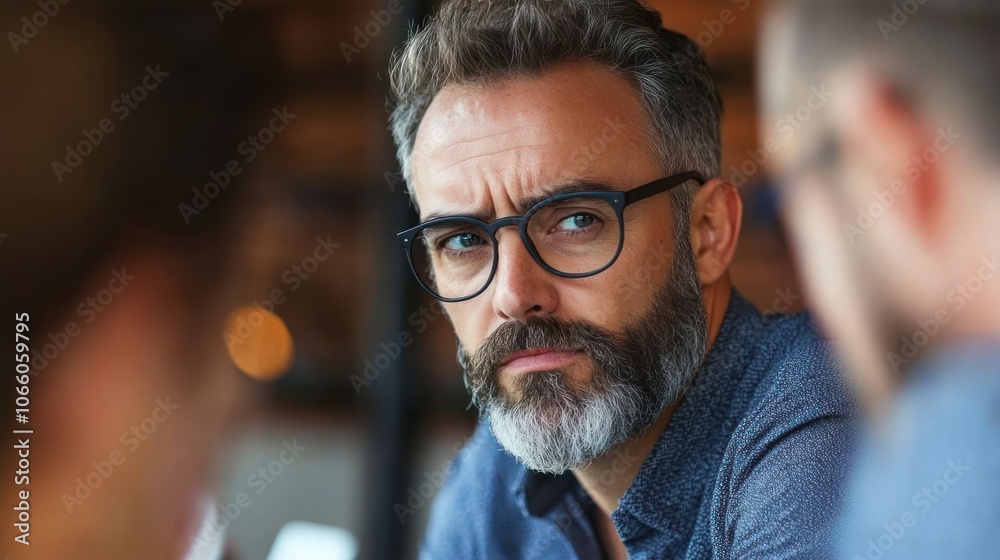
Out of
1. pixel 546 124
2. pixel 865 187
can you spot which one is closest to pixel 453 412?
pixel 865 187

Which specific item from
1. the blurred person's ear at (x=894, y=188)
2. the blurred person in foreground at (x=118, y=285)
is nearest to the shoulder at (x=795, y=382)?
the blurred person's ear at (x=894, y=188)

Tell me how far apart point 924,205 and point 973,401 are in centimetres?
89

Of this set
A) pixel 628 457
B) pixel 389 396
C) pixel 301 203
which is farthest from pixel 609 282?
pixel 301 203

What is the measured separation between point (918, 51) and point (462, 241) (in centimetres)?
117

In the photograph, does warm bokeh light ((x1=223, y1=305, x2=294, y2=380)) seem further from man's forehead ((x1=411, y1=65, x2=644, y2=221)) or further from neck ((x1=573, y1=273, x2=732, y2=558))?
neck ((x1=573, y1=273, x2=732, y2=558))

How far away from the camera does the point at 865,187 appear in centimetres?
204

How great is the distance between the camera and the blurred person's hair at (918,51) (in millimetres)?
1587

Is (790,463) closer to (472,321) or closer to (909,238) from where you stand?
(472,321)

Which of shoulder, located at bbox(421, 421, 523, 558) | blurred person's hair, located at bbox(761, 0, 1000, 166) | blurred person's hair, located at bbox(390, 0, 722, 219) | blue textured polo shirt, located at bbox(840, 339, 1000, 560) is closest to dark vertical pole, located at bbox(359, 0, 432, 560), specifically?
shoulder, located at bbox(421, 421, 523, 558)

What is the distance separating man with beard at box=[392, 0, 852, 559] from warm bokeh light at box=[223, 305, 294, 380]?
55.9 inches

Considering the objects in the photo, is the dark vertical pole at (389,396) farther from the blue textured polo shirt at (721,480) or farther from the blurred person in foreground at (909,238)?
the blurred person in foreground at (909,238)

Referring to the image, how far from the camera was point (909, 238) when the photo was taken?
1.81 meters

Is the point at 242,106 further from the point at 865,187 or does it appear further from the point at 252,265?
the point at 865,187

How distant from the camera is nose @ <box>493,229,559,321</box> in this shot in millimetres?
1305
